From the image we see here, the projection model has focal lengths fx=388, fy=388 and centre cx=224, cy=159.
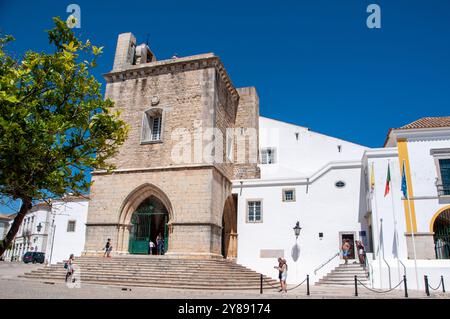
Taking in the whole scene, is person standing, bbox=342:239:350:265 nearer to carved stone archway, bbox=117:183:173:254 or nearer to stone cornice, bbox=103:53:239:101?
carved stone archway, bbox=117:183:173:254

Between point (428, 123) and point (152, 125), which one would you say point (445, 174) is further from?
point (152, 125)

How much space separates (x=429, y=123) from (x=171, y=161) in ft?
40.7

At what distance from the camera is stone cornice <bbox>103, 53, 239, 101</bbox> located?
20.1 metres

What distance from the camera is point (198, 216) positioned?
17.8 m

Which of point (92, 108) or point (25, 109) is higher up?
point (92, 108)

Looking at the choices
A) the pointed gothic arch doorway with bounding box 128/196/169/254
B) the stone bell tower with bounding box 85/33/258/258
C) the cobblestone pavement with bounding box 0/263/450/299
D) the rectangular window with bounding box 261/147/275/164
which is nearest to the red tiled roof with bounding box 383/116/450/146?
the rectangular window with bounding box 261/147/275/164

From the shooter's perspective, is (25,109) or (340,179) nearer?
(25,109)

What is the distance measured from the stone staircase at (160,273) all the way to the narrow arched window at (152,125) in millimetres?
6256

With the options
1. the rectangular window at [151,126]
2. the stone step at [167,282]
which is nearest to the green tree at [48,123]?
the stone step at [167,282]

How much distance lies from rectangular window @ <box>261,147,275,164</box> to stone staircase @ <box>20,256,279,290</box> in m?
8.44

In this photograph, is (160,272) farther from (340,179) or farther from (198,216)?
(340,179)
